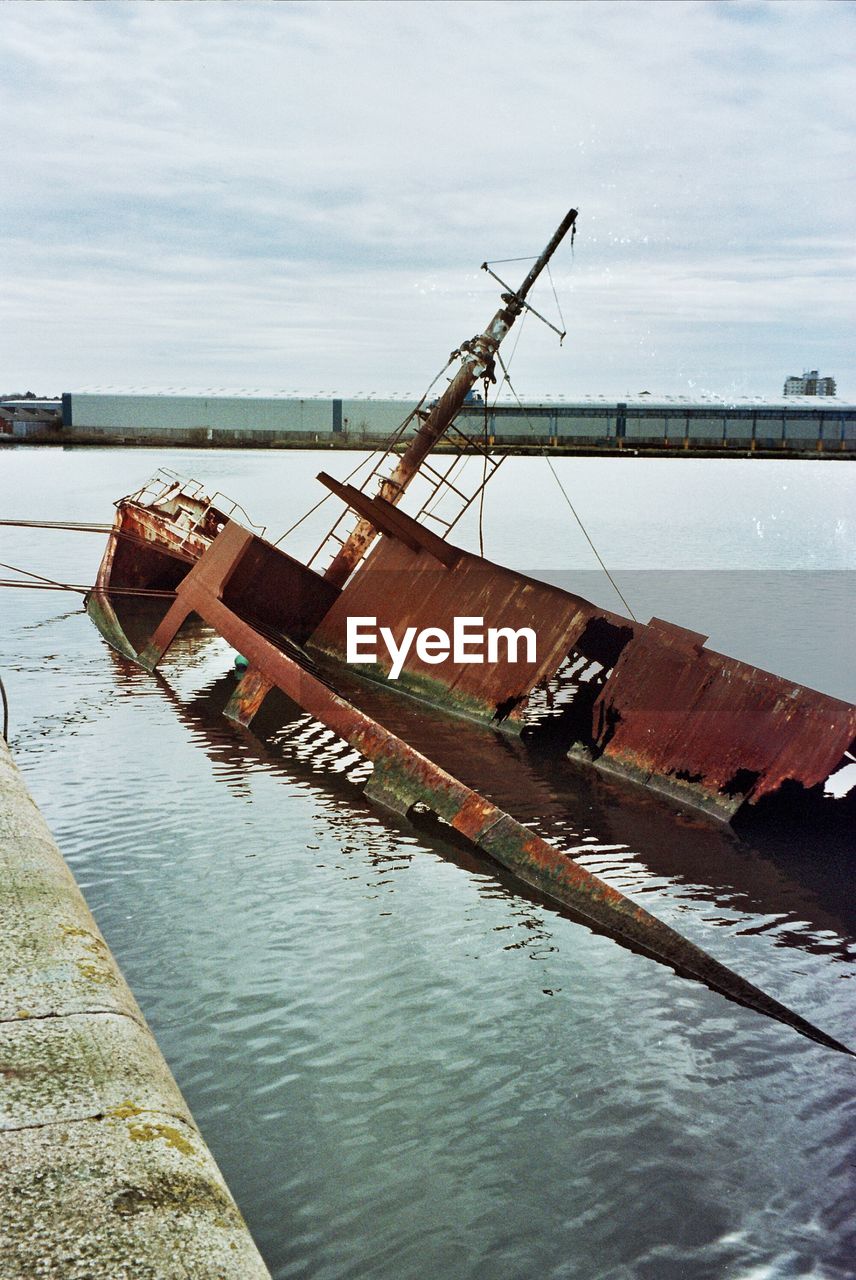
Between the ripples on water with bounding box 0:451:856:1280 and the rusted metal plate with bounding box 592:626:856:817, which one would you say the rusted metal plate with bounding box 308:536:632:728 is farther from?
the ripples on water with bounding box 0:451:856:1280

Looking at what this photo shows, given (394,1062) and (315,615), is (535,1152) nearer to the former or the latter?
(394,1062)

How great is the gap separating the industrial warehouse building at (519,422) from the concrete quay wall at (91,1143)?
11504 cm

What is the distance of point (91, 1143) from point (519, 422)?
116 meters

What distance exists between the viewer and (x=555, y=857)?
416 inches

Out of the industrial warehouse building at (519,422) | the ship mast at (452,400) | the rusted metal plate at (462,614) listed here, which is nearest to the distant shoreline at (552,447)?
the industrial warehouse building at (519,422)

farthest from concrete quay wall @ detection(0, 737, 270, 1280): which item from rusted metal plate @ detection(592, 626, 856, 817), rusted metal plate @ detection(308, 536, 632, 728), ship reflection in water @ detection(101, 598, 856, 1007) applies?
rusted metal plate @ detection(308, 536, 632, 728)

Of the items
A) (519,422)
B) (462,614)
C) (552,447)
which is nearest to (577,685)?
(462,614)

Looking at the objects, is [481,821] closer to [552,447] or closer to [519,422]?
[519,422]

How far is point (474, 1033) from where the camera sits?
7.94 m

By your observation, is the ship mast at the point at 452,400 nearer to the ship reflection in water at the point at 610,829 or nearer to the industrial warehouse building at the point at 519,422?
the ship reflection in water at the point at 610,829

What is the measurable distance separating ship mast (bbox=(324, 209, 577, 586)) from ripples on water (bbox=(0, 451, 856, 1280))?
6839mm

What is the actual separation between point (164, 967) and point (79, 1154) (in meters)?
4.71

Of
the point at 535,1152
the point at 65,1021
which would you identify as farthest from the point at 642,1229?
the point at 65,1021

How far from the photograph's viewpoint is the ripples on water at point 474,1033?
236 inches
